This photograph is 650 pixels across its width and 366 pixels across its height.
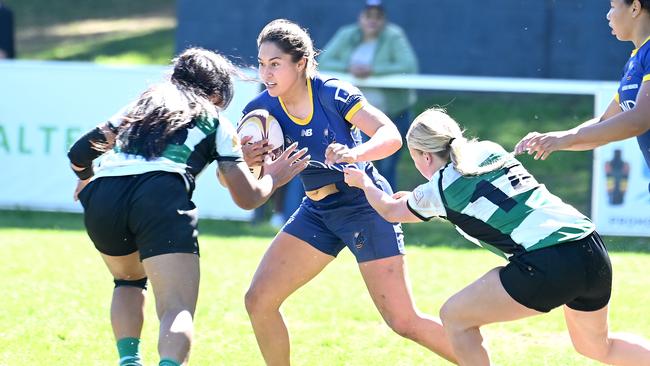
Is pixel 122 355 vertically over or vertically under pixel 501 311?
under

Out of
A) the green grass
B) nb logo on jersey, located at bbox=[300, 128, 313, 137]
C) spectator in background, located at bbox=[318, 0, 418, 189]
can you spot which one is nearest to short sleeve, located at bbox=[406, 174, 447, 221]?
nb logo on jersey, located at bbox=[300, 128, 313, 137]

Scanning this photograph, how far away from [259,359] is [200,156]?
5.75 ft

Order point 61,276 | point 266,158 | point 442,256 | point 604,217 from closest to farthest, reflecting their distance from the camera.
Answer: point 266,158
point 61,276
point 442,256
point 604,217

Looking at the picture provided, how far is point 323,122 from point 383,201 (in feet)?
2.31

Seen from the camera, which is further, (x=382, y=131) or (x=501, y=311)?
(x=382, y=131)

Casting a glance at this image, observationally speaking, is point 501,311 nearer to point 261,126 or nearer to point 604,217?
point 261,126

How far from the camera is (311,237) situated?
17.2 feet

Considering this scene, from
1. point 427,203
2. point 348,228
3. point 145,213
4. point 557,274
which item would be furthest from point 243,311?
point 557,274

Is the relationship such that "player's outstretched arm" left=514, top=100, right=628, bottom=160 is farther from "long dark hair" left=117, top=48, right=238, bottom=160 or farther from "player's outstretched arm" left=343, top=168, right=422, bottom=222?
"long dark hair" left=117, top=48, right=238, bottom=160

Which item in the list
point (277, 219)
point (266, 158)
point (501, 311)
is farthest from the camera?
point (277, 219)

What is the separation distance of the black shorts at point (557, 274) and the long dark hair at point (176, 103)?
1.45 m

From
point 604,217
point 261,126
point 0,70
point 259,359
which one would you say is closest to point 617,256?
point 604,217

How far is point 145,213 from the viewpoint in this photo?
4.42 m

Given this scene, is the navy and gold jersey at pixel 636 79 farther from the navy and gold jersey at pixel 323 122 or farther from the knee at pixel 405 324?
the knee at pixel 405 324
